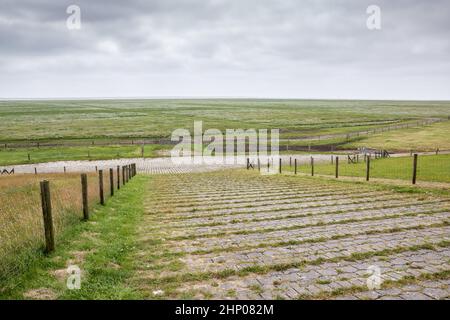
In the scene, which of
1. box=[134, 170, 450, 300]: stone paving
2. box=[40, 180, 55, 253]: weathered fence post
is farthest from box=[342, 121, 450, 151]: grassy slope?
box=[40, 180, 55, 253]: weathered fence post

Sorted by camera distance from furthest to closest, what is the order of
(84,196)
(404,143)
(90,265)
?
(404,143) → (84,196) → (90,265)

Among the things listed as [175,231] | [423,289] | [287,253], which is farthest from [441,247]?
[175,231]

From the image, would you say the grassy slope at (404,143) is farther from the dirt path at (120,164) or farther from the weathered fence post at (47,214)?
the weathered fence post at (47,214)

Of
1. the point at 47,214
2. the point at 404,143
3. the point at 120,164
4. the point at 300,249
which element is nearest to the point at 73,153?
the point at 120,164

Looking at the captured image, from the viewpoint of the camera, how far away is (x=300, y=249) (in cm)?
783

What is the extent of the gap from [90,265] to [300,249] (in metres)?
4.17

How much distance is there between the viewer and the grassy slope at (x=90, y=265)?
562 centimetres

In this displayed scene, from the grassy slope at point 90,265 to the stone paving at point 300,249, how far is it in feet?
1.29

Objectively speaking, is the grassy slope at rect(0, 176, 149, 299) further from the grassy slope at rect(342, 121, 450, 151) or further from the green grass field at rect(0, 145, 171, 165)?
the grassy slope at rect(342, 121, 450, 151)

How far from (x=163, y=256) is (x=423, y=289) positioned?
4.72 m

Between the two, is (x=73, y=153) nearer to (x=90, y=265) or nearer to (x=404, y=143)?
(x=404, y=143)

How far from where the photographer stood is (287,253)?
7598 mm
